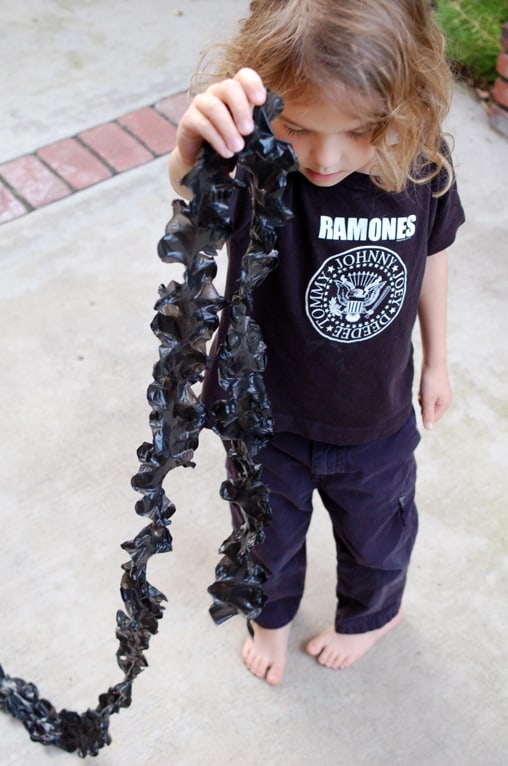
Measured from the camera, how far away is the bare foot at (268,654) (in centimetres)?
150

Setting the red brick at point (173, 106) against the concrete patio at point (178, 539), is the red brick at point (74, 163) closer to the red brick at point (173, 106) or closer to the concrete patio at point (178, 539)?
the concrete patio at point (178, 539)

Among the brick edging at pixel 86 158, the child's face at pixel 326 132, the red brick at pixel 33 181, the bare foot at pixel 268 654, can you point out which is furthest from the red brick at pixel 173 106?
the child's face at pixel 326 132

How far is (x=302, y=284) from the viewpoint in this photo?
106 cm

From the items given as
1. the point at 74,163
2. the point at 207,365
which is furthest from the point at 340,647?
the point at 74,163

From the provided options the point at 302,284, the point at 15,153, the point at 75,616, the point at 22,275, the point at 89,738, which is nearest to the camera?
the point at 302,284

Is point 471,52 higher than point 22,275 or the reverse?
higher

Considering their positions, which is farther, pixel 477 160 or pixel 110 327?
pixel 477 160

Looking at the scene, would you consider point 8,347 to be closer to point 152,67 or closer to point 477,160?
point 152,67

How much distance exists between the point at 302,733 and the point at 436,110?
101 cm

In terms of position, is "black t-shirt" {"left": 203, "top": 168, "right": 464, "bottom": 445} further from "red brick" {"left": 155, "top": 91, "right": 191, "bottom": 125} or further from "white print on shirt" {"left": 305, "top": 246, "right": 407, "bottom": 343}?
"red brick" {"left": 155, "top": 91, "right": 191, "bottom": 125}

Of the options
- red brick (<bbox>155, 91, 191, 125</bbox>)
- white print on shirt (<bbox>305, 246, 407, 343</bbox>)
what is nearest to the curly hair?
white print on shirt (<bbox>305, 246, 407, 343</bbox>)

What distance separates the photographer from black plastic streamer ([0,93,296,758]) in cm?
72

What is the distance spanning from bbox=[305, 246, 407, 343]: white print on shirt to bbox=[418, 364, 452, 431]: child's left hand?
0.25 metres

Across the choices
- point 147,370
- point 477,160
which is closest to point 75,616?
point 147,370
